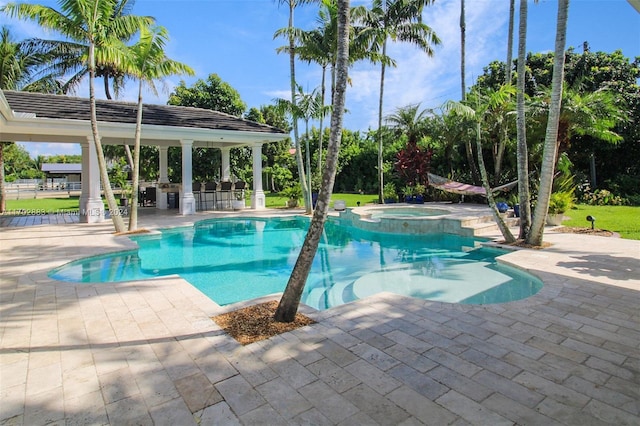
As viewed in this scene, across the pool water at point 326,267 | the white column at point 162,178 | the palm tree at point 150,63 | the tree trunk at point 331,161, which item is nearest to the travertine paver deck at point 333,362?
the tree trunk at point 331,161

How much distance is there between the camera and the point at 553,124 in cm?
811

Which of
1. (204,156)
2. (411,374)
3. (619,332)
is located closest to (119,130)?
(204,156)

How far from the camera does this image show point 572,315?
15.0ft

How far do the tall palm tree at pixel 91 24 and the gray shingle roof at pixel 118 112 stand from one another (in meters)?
3.70

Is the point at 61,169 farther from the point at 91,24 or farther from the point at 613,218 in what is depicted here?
the point at 613,218

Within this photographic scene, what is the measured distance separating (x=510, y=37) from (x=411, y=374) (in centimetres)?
1006

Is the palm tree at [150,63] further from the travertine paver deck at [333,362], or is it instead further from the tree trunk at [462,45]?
the tree trunk at [462,45]

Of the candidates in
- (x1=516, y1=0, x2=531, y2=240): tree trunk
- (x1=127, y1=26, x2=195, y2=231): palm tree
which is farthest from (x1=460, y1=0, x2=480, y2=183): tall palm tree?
(x1=127, y1=26, x2=195, y2=231): palm tree

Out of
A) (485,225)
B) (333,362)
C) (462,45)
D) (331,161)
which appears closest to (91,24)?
(331,161)

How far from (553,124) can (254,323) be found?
7.64 metres

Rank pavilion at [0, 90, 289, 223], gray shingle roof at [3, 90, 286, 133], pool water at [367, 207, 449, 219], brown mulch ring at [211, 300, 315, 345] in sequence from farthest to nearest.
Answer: pool water at [367, 207, 449, 219] < gray shingle roof at [3, 90, 286, 133] < pavilion at [0, 90, 289, 223] < brown mulch ring at [211, 300, 315, 345]

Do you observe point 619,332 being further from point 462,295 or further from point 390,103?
point 390,103

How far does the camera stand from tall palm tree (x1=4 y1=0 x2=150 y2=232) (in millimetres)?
9492

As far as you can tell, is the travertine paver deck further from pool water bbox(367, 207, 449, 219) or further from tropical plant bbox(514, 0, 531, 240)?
pool water bbox(367, 207, 449, 219)
